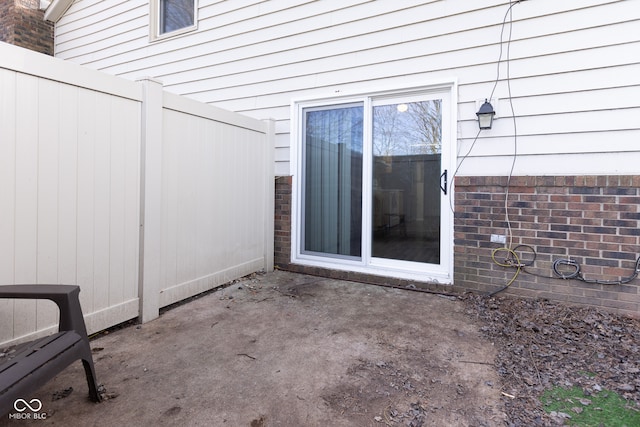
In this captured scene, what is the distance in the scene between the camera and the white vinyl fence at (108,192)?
2.11m

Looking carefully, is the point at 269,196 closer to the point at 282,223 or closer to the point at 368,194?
the point at 282,223

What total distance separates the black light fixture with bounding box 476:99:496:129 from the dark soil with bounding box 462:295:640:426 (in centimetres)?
165

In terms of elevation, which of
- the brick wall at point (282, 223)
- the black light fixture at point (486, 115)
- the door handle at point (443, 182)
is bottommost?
the brick wall at point (282, 223)

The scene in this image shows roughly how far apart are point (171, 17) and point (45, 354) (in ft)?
18.3

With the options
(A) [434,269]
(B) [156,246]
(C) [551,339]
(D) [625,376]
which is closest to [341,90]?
(A) [434,269]

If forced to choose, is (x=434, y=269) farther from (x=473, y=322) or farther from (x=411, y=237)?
(x=473, y=322)

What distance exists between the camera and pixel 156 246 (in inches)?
113

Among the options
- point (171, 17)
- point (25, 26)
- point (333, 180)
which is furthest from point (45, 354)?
point (25, 26)

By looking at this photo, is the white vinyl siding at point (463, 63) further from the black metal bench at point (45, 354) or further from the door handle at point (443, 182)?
the black metal bench at point (45, 354)

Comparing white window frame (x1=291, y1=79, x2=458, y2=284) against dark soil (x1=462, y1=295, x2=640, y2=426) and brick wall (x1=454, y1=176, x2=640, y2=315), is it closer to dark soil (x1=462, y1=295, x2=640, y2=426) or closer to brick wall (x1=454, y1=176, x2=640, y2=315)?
brick wall (x1=454, y1=176, x2=640, y2=315)

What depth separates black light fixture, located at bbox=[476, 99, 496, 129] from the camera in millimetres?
3236

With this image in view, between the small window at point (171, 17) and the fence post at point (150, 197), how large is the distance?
3.03 metres

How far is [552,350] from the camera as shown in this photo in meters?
2.32
